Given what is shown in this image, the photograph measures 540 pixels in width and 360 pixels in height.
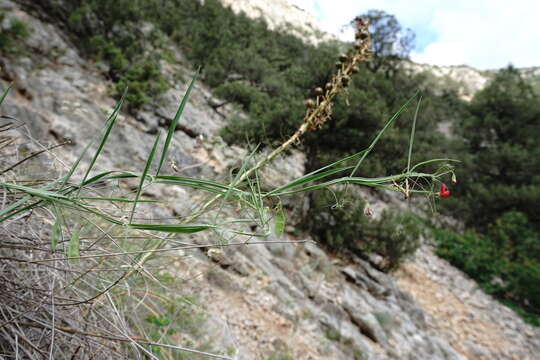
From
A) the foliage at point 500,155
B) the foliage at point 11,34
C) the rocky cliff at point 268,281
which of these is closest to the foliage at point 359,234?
the rocky cliff at point 268,281

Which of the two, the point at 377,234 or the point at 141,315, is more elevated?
the point at 141,315

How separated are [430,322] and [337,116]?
414cm

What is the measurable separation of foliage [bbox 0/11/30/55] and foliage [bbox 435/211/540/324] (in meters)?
11.3

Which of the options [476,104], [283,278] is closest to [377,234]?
[283,278]

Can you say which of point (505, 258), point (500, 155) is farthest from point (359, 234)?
point (500, 155)

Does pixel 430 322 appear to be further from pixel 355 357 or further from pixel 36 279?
pixel 36 279

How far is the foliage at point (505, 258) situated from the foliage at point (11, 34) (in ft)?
36.9

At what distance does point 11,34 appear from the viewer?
5.35m

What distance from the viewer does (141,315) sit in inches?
49.8

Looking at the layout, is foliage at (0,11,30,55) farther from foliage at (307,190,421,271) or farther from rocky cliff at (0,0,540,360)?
foliage at (307,190,421,271)

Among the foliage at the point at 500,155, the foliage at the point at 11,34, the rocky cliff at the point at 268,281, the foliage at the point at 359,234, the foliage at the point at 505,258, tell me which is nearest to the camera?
the rocky cliff at the point at 268,281

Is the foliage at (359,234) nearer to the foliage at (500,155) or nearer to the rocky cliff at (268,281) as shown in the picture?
the rocky cliff at (268,281)

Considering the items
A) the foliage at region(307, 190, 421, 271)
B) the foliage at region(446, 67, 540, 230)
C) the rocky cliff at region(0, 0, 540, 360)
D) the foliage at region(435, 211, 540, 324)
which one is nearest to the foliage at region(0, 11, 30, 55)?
the rocky cliff at region(0, 0, 540, 360)

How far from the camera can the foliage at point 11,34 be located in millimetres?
5133
